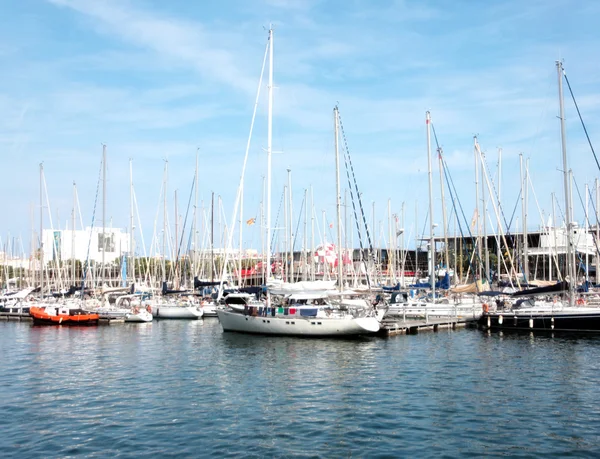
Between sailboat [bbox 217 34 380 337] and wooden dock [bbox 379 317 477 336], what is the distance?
3.32 metres

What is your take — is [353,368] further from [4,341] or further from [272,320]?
[4,341]

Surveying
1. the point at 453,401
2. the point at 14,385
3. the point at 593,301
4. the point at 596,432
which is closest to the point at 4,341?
the point at 14,385

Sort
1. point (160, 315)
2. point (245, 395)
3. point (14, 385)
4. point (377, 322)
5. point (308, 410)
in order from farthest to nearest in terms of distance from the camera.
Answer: point (160, 315)
point (377, 322)
point (14, 385)
point (245, 395)
point (308, 410)

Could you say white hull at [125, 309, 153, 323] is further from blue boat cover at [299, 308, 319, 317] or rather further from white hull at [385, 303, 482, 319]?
white hull at [385, 303, 482, 319]

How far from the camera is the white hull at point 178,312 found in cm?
6444

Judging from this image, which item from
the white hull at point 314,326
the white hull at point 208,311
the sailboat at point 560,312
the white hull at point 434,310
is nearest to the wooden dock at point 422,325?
the white hull at point 434,310

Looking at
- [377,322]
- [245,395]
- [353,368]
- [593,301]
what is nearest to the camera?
[245,395]

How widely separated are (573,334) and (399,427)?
2886cm

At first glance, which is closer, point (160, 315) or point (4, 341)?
point (4, 341)

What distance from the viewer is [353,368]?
31.9m

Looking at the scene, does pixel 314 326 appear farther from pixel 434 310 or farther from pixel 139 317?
pixel 139 317

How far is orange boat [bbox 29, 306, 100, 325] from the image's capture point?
2283 inches

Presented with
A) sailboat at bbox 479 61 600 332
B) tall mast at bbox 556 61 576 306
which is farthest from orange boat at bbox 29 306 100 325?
tall mast at bbox 556 61 576 306

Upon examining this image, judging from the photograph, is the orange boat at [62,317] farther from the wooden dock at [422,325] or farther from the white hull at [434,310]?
the wooden dock at [422,325]
